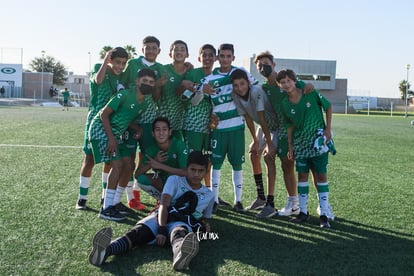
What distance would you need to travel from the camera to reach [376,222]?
495 centimetres

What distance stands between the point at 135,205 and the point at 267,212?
62.0 inches

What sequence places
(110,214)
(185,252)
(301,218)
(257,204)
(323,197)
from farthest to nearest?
(257,204) → (301,218) → (323,197) → (110,214) → (185,252)

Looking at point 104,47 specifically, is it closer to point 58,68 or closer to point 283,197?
point 58,68

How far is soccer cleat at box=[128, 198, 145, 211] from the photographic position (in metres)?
5.42

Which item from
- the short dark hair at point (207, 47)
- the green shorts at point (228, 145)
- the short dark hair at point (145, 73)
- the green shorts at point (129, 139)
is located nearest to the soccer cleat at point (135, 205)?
the green shorts at point (129, 139)

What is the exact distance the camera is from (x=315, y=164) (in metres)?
4.89

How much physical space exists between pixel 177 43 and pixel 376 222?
300 centimetres

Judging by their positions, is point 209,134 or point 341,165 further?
point 341,165

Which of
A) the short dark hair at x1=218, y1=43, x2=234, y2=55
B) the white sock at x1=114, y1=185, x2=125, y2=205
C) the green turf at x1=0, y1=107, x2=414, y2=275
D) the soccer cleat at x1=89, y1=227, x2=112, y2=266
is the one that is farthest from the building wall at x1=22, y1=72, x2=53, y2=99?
the soccer cleat at x1=89, y1=227, x2=112, y2=266

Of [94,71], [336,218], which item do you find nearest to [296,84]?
[336,218]

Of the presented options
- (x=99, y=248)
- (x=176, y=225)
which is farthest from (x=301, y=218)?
(x=99, y=248)

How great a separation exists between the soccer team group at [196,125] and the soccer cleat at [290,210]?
1 cm

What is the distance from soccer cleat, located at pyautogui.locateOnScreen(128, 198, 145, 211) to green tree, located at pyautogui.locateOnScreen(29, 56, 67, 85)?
7630 centimetres

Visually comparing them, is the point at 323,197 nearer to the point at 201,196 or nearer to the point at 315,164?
the point at 315,164
